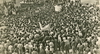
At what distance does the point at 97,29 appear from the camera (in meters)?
3.62

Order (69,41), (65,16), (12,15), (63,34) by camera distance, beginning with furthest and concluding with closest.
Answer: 1. (12,15)
2. (65,16)
3. (63,34)
4. (69,41)

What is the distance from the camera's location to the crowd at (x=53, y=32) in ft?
10.1

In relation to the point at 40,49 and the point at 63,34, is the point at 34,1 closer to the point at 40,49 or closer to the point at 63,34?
the point at 63,34

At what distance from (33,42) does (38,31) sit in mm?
490

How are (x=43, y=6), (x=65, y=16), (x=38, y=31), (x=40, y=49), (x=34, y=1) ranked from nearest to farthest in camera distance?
(x=40, y=49) → (x=38, y=31) → (x=65, y=16) → (x=43, y=6) → (x=34, y=1)

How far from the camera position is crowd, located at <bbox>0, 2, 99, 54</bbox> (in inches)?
121

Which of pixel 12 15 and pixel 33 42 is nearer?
pixel 33 42

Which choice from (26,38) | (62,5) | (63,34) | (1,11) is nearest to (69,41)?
(63,34)

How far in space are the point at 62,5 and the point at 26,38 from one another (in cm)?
212

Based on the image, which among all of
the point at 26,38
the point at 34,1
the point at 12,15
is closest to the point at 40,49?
the point at 26,38

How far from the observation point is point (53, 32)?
3586 millimetres

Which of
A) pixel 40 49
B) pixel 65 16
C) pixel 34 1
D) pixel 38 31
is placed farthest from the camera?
pixel 34 1

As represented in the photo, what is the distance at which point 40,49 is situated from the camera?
302 cm

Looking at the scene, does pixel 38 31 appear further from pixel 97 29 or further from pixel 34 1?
pixel 34 1
